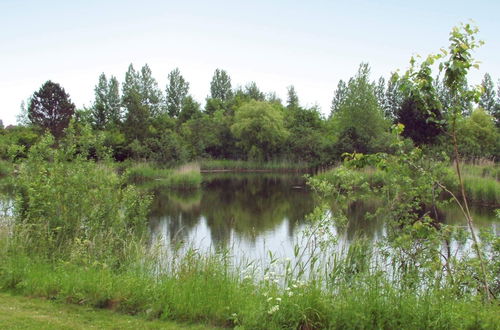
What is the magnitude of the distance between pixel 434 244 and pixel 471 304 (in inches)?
39.1

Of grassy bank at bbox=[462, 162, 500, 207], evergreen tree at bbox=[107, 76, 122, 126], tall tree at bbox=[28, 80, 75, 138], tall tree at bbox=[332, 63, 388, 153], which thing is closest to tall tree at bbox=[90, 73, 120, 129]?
evergreen tree at bbox=[107, 76, 122, 126]

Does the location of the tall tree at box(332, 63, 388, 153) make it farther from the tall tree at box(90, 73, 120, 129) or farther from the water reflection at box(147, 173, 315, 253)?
the tall tree at box(90, 73, 120, 129)

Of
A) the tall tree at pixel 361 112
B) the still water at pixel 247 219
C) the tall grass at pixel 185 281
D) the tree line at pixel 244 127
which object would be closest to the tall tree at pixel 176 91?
the tree line at pixel 244 127

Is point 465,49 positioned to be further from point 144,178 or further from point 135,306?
point 144,178

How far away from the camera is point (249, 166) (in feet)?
147

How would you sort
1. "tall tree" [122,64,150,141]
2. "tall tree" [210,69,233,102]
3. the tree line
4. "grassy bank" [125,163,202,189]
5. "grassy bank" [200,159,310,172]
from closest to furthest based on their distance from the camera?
"grassy bank" [125,163,202,189]
the tree line
"tall tree" [122,64,150,141]
"grassy bank" [200,159,310,172]
"tall tree" [210,69,233,102]

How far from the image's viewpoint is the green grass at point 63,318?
14.5 feet

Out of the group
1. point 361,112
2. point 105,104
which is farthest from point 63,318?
point 105,104

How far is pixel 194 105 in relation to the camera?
178 ft

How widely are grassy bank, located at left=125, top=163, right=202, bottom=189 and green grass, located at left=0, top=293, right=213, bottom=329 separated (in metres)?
21.7

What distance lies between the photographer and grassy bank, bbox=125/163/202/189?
27.1 metres

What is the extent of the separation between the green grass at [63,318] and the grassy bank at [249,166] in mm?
36699

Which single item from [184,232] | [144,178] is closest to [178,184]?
[144,178]

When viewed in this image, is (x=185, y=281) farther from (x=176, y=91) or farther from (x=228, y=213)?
(x=176, y=91)
